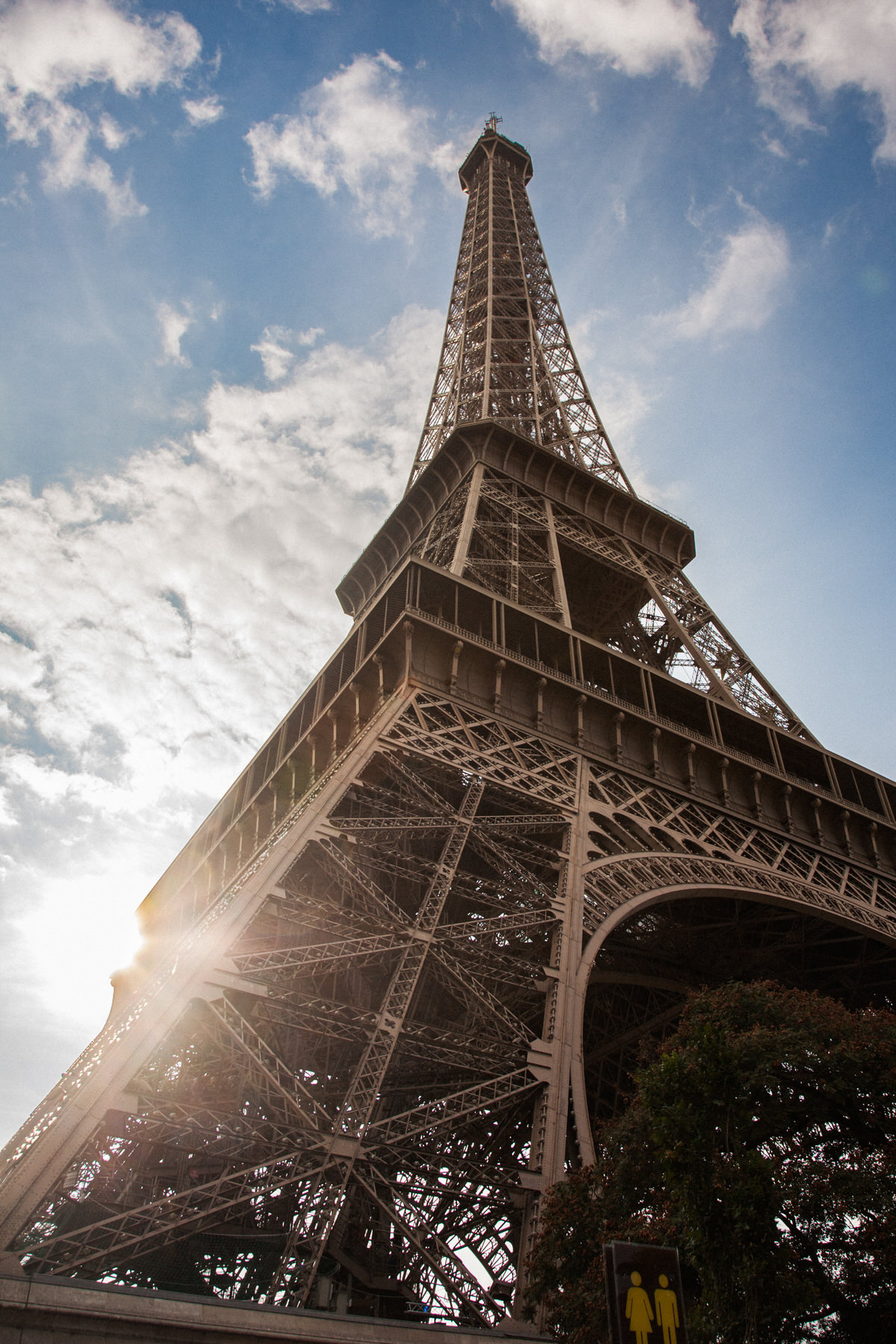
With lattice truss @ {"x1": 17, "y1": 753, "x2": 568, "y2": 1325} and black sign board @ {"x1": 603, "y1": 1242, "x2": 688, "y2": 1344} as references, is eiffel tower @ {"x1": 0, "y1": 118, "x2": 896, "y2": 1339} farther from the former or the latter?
black sign board @ {"x1": 603, "y1": 1242, "x2": 688, "y2": 1344}

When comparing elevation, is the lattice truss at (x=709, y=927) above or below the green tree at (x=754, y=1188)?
above

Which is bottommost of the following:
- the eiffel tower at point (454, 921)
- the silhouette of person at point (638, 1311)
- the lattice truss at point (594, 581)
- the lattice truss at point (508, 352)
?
the silhouette of person at point (638, 1311)

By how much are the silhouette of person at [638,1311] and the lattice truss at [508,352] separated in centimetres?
3256

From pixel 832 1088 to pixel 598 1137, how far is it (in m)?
3.35

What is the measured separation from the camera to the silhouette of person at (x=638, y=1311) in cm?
613

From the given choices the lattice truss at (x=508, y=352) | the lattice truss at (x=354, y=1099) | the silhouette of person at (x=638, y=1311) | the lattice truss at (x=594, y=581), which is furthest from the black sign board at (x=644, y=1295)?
the lattice truss at (x=508, y=352)

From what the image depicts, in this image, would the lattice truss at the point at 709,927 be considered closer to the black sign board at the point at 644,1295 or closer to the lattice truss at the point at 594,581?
the lattice truss at the point at 594,581

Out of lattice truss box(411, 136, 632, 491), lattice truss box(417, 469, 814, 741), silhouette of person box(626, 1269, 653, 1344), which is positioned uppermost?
lattice truss box(411, 136, 632, 491)

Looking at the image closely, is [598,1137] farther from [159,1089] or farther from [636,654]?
Result: [636,654]

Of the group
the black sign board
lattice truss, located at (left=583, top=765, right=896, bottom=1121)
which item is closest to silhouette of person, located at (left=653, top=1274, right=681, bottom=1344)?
the black sign board

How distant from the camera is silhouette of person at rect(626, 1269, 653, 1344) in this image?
6.13 m

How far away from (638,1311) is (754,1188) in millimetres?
3412

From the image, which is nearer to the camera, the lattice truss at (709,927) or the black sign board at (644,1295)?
the black sign board at (644,1295)

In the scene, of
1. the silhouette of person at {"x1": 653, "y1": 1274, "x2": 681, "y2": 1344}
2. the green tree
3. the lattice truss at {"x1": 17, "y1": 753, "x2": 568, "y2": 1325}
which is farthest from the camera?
the lattice truss at {"x1": 17, "y1": 753, "x2": 568, "y2": 1325}
